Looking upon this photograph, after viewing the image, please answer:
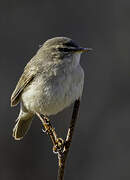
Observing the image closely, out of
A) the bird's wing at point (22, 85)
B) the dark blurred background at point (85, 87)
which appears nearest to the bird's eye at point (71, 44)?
the bird's wing at point (22, 85)

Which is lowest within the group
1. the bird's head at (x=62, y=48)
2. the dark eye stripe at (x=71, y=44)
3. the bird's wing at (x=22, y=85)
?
the bird's wing at (x=22, y=85)

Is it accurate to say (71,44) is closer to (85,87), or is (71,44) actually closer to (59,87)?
(59,87)

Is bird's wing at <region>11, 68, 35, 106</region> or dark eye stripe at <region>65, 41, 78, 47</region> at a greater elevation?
dark eye stripe at <region>65, 41, 78, 47</region>

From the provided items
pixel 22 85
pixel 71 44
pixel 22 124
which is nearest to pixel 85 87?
pixel 22 124

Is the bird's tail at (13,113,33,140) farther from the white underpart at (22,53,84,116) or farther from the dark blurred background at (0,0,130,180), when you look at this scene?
the dark blurred background at (0,0,130,180)

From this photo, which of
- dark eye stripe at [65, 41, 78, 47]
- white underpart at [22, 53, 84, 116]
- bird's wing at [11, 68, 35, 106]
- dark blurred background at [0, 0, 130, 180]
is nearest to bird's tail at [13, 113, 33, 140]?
bird's wing at [11, 68, 35, 106]

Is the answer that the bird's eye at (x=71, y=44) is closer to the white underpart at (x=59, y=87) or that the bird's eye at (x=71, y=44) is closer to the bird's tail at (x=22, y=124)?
the white underpart at (x=59, y=87)

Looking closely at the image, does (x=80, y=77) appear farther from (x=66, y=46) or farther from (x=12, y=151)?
(x=12, y=151)
